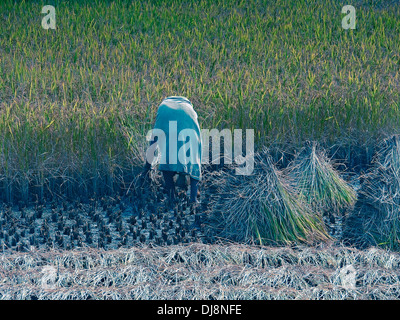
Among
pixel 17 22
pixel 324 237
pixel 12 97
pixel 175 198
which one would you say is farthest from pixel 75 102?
pixel 17 22

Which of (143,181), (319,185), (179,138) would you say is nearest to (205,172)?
(143,181)

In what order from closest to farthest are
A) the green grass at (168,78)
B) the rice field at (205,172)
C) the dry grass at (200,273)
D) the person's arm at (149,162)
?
the dry grass at (200,273) → the rice field at (205,172) → the person's arm at (149,162) → the green grass at (168,78)

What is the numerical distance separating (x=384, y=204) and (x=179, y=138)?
1.57 metres

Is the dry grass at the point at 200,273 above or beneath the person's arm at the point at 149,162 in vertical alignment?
beneath

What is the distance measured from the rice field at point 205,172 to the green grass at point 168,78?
0.08ft

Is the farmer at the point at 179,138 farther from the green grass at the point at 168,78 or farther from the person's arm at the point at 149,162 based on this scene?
the green grass at the point at 168,78

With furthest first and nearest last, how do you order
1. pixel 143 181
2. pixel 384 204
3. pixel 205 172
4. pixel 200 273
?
pixel 205 172 < pixel 143 181 < pixel 384 204 < pixel 200 273

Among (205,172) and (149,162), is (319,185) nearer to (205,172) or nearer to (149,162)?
(205,172)

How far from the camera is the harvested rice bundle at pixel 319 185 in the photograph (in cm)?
523

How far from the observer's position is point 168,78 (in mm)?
7512

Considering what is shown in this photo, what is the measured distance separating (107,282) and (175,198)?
1660 mm

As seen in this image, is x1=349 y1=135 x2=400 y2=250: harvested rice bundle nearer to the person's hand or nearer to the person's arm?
the person's arm

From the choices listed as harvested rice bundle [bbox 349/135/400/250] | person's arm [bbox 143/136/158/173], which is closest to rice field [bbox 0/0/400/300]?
harvested rice bundle [bbox 349/135/400/250]

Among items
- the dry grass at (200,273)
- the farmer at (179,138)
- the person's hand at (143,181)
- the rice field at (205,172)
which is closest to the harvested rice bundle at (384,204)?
the rice field at (205,172)
